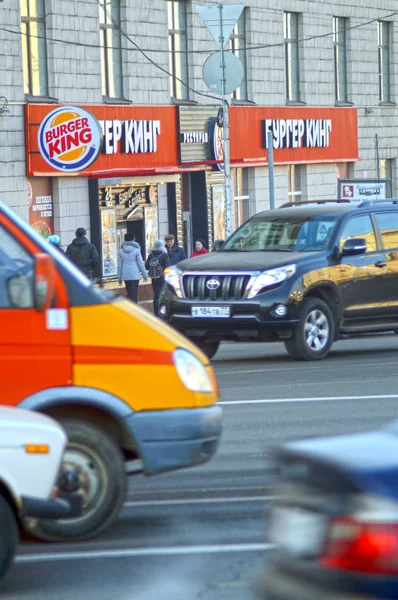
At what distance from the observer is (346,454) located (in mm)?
4238

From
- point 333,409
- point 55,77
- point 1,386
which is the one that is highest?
point 55,77

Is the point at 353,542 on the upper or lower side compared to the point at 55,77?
lower

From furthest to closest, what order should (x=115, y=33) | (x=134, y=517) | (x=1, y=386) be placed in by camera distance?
(x=115, y=33) < (x=134, y=517) < (x=1, y=386)

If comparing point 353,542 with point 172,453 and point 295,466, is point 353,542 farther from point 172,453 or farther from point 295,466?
point 172,453

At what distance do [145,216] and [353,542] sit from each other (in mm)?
26384

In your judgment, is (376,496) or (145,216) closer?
(376,496)

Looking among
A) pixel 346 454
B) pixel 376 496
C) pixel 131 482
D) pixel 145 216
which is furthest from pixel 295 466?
pixel 145 216

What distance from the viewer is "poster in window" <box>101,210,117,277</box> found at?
2867 centimetres

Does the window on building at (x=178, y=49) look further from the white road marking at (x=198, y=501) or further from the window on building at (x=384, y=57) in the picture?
the white road marking at (x=198, y=501)

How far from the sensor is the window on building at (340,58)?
3894 centimetres

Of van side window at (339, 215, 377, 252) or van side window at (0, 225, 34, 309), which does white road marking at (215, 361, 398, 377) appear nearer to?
van side window at (339, 215, 377, 252)

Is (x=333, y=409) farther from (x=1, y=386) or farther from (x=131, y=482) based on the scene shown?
(x=1, y=386)

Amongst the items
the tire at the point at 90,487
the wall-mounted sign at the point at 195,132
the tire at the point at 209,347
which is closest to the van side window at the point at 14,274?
the tire at the point at 90,487

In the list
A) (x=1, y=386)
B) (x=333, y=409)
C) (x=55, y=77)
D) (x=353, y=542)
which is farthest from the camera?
(x=55, y=77)
